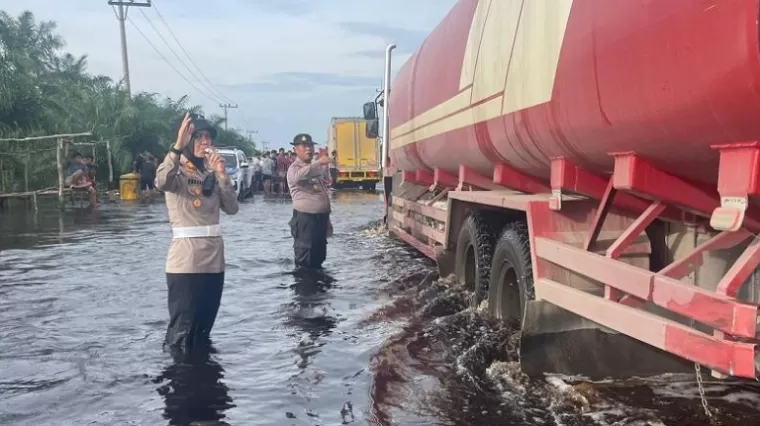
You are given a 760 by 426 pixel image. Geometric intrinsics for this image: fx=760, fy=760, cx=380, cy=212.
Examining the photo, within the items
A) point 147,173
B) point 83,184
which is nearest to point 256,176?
point 147,173

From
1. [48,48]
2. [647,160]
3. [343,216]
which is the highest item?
[48,48]

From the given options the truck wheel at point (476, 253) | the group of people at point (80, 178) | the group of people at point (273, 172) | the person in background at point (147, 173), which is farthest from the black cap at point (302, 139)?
the group of people at point (273, 172)

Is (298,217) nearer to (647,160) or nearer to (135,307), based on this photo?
(135,307)

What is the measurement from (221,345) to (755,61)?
458 centimetres

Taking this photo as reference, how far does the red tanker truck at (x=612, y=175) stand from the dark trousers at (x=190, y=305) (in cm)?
218

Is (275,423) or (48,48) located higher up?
(48,48)

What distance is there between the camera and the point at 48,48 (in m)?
48.0

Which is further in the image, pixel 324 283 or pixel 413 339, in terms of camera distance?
pixel 324 283

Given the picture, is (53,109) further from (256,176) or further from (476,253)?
(476,253)

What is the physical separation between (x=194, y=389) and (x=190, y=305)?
23.9 inches

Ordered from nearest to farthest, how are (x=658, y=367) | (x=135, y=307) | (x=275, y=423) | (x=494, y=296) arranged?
(x=275, y=423), (x=658, y=367), (x=494, y=296), (x=135, y=307)

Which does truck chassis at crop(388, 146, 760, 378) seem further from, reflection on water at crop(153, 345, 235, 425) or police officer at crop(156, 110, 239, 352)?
police officer at crop(156, 110, 239, 352)

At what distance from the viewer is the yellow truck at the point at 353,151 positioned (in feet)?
105

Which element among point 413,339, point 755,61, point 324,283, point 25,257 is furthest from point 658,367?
point 25,257
